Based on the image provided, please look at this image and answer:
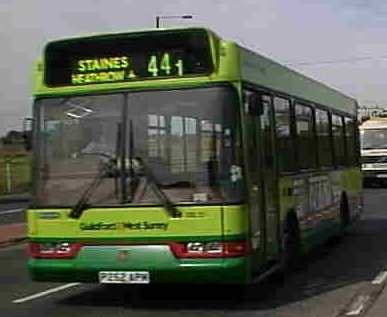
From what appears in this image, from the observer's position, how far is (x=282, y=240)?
39.3ft

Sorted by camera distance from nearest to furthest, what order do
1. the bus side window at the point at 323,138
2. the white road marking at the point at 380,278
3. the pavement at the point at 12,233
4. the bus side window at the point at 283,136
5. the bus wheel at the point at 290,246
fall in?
the bus side window at the point at 283,136 → the bus wheel at the point at 290,246 → the white road marking at the point at 380,278 → the bus side window at the point at 323,138 → the pavement at the point at 12,233

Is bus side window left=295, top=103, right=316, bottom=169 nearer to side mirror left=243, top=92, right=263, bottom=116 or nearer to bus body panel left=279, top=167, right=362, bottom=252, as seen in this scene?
bus body panel left=279, top=167, right=362, bottom=252

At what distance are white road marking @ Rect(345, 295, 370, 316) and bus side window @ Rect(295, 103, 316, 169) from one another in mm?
2662

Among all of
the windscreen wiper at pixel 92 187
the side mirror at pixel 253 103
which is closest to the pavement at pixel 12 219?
the windscreen wiper at pixel 92 187

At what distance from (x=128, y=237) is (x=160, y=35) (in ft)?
7.24

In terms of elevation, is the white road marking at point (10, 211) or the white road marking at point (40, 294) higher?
the white road marking at point (10, 211)

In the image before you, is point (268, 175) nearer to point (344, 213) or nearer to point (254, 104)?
point (254, 104)

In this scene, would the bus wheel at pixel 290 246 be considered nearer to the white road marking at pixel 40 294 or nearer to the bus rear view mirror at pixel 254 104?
the bus rear view mirror at pixel 254 104

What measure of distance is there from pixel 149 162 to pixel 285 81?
3.36 meters

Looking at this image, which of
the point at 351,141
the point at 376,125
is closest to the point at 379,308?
the point at 351,141

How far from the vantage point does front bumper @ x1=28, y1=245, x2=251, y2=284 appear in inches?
392

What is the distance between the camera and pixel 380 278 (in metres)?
13.0

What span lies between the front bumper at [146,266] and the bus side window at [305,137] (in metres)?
3.62

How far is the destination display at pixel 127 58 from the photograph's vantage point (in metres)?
10.3
